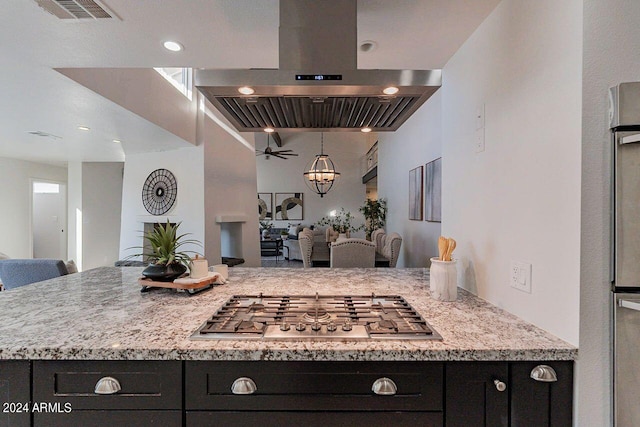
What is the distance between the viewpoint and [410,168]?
4.98 m

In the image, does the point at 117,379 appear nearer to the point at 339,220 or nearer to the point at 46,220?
the point at 46,220

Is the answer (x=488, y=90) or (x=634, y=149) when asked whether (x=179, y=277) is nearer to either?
(x=488, y=90)

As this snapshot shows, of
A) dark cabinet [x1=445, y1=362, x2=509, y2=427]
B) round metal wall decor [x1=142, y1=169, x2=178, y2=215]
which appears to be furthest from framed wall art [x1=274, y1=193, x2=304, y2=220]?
dark cabinet [x1=445, y1=362, x2=509, y2=427]

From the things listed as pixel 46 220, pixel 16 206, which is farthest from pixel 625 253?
pixel 46 220

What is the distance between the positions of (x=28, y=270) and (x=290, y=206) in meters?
7.69

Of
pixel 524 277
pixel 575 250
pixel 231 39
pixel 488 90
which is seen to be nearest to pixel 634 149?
pixel 575 250

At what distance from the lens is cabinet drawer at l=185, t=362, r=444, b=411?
0.94 metres

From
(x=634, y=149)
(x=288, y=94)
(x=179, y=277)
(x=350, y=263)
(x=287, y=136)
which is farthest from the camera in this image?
(x=287, y=136)

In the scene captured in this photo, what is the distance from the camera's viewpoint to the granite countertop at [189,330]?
0.92 meters

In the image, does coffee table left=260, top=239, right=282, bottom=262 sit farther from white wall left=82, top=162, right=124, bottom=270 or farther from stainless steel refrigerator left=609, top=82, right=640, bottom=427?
stainless steel refrigerator left=609, top=82, right=640, bottom=427

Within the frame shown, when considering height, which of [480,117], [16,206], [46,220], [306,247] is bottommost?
[306,247]

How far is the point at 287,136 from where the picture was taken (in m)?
10.5

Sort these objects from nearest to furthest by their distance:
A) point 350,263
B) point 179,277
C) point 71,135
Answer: point 179,277 → point 350,263 → point 71,135

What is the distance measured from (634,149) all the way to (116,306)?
1969mm
